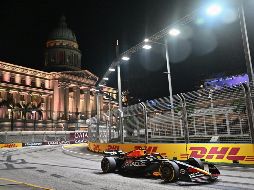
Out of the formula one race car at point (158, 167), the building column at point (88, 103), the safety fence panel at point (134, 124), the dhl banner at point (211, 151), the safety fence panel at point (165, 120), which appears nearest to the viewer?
the formula one race car at point (158, 167)

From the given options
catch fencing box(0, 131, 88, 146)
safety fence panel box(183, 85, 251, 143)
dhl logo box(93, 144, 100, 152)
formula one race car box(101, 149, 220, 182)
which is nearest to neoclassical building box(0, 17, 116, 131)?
catch fencing box(0, 131, 88, 146)

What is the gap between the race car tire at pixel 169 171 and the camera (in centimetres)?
802

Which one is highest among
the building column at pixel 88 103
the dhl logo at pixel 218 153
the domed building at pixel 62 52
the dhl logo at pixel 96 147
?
the domed building at pixel 62 52

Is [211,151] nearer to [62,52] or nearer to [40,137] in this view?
[40,137]

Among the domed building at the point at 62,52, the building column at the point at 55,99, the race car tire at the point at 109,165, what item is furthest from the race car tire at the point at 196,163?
the domed building at the point at 62,52

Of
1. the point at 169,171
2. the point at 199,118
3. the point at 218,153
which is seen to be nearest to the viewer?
the point at 169,171

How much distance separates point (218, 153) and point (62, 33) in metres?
106

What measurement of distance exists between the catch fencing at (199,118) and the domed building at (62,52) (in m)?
89.0

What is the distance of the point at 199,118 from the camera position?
13836mm

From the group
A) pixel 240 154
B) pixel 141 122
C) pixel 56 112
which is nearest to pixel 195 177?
pixel 240 154

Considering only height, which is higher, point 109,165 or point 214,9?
point 214,9

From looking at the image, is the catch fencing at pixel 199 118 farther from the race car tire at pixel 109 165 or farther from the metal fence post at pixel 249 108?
the race car tire at pixel 109 165

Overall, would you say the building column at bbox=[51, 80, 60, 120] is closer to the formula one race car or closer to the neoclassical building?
the neoclassical building

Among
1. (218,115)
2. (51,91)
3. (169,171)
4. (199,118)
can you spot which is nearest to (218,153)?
(218,115)
